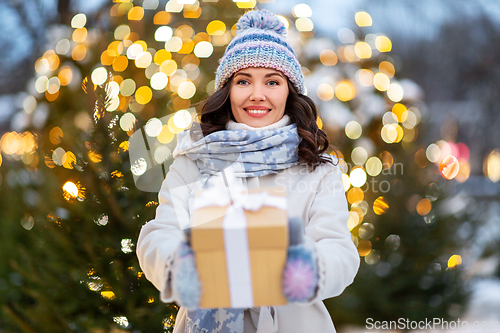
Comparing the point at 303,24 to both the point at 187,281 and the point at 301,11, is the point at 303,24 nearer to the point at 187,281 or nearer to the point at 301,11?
the point at 301,11

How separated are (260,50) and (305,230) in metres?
0.71

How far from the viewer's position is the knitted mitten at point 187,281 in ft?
2.93

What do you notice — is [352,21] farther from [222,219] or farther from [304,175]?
[222,219]

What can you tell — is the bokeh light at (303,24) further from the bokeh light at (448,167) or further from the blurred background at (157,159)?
the bokeh light at (448,167)

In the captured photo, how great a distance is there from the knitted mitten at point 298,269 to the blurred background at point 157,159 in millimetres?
1007

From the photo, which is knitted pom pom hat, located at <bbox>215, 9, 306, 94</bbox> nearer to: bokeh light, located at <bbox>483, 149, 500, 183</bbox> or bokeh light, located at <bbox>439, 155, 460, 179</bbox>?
bokeh light, located at <bbox>439, 155, 460, 179</bbox>

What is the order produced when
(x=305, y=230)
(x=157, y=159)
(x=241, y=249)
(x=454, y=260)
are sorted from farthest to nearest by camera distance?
(x=454, y=260), (x=157, y=159), (x=305, y=230), (x=241, y=249)

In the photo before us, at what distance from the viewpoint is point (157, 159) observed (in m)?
1.76

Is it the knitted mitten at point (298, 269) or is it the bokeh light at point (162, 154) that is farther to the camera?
the bokeh light at point (162, 154)

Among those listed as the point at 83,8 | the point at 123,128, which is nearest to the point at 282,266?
the point at 123,128

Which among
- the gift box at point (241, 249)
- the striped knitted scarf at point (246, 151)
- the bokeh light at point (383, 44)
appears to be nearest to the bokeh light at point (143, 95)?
the striped knitted scarf at point (246, 151)

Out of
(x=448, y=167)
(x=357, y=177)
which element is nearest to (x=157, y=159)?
(x=357, y=177)

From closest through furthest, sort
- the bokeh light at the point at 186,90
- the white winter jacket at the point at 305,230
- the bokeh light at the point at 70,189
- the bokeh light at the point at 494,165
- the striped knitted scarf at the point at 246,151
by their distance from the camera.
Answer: the white winter jacket at the point at 305,230 < the striped knitted scarf at the point at 246,151 < the bokeh light at the point at 70,189 < the bokeh light at the point at 186,90 < the bokeh light at the point at 494,165

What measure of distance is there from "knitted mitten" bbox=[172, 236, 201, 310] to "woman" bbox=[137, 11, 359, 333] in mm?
215
